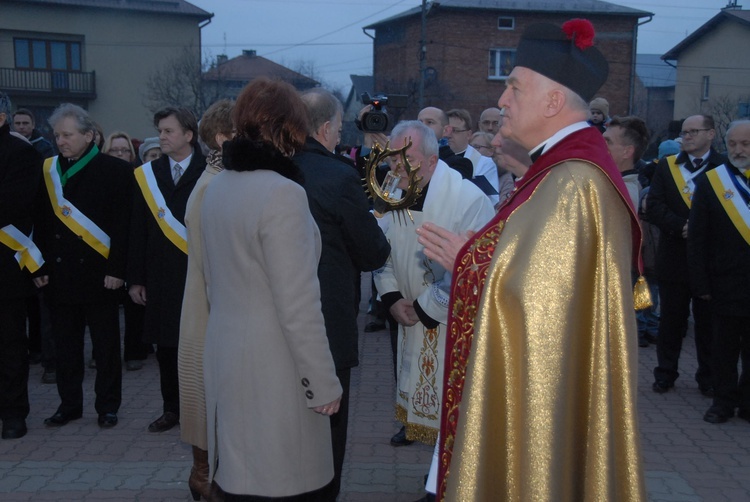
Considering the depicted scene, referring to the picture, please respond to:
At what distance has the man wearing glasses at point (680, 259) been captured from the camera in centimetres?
696

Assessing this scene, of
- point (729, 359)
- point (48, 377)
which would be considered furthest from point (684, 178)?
point (48, 377)

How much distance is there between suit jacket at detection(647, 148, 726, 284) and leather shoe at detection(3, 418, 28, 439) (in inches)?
207

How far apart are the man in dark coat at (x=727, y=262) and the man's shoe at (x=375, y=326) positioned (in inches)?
156

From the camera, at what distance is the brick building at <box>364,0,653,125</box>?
3884 cm

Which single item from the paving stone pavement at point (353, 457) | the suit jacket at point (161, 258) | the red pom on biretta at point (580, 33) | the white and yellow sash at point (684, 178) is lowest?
the paving stone pavement at point (353, 457)

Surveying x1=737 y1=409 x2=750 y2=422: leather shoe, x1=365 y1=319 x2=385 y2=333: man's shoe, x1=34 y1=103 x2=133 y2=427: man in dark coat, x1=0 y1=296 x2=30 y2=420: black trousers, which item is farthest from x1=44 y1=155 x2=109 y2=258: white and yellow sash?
x1=737 y1=409 x2=750 y2=422: leather shoe

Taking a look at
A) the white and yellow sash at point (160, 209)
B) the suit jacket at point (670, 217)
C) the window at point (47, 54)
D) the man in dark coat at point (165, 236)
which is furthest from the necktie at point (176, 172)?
the window at point (47, 54)

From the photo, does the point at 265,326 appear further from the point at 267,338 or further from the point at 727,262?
the point at 727,262

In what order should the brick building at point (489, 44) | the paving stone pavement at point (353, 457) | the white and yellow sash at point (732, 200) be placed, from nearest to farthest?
the paving stone pavement at point (353, 457), the white and yellow sash at point (732, 200), the brick building at point (489, 44)

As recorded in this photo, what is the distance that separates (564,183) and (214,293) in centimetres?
145

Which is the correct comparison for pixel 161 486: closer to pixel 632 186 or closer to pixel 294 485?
pixel 294 485

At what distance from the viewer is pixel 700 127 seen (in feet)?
23.1

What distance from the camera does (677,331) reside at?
22.9 ft

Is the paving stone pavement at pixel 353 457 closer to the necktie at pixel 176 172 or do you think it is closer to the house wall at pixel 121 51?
the necktie at pixel 176 172
